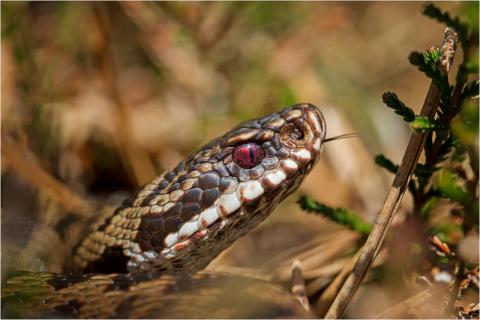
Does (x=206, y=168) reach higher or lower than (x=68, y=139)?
lower

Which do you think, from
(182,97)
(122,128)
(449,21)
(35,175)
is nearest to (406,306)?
(449,21)

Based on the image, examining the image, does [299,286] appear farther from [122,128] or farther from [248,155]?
[122,128]

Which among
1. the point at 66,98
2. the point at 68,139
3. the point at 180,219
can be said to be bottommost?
the point at 180,219

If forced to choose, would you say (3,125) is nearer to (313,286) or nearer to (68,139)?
(68,139)

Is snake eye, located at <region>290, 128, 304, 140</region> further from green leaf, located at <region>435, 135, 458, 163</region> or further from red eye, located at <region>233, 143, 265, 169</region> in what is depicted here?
green leaf, located at <region>435, 135, 458, 163</region>

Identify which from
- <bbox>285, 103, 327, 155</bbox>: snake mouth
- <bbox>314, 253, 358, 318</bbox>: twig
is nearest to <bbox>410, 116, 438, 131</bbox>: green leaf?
<bbox>285, 103, 327, 155</bbox>: snake mouth

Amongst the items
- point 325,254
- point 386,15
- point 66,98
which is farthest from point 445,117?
point 386,15

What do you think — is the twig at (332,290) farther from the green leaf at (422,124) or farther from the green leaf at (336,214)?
the green leaf at (422,124)
